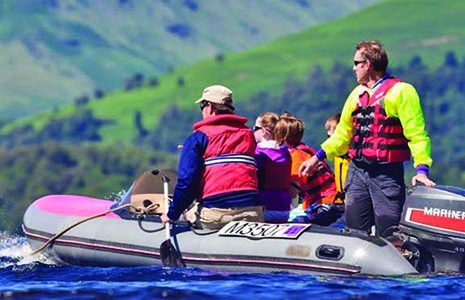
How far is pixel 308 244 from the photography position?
41.7ft

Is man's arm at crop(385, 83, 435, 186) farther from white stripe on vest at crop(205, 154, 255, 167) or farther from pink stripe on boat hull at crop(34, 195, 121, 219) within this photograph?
pink stripe on boat hull at crop(34, 195, 121, 219)

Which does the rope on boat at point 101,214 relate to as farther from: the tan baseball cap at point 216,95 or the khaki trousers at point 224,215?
the tan baseball cap at point 216,95

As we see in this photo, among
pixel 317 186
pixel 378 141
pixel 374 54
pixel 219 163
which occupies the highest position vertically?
pixel 374 54

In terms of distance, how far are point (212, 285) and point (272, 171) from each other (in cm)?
251

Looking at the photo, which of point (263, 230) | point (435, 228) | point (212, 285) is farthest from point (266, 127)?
point (212, 285)

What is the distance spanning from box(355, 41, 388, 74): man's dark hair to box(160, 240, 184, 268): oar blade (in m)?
2.95

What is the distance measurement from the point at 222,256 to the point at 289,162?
5.08 ft

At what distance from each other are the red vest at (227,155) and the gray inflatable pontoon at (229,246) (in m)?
0.45

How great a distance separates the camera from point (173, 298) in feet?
35.7

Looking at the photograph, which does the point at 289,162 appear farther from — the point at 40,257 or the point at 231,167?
the point at 40,257

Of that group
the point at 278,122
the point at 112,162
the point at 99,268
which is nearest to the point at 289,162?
the point at 278,122

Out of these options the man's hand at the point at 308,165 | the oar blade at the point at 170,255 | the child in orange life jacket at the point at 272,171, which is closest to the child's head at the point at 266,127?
the child in orange life jacket at the point at 272,171

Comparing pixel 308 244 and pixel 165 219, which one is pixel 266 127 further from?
pixel 308 244

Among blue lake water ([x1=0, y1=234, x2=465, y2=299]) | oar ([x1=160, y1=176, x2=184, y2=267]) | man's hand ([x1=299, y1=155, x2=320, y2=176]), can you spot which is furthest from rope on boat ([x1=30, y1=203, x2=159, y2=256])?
man's hand ([x1=299, y1=155, x2=320, y2=176])
